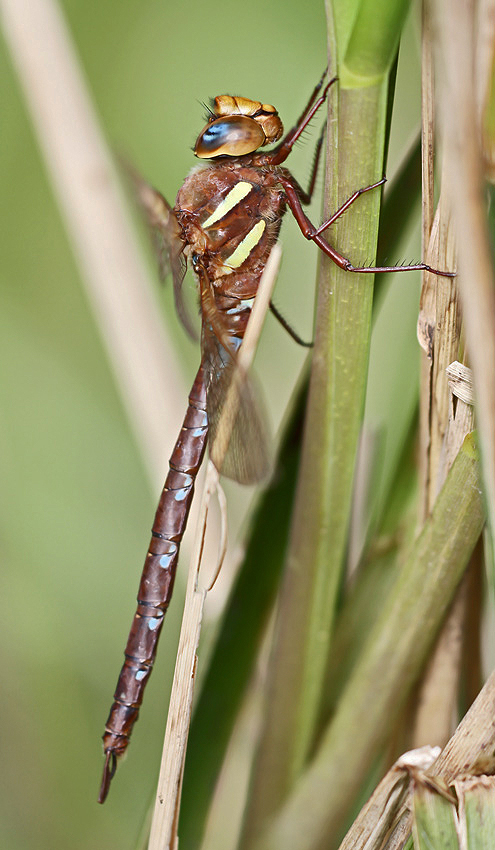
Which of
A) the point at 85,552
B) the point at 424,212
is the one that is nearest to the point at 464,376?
the point at 424,212

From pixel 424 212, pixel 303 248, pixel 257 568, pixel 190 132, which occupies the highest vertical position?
pixel 190 132

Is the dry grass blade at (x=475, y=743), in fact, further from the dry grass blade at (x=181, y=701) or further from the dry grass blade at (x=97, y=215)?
the dry grass blade at (x=97, y=215)

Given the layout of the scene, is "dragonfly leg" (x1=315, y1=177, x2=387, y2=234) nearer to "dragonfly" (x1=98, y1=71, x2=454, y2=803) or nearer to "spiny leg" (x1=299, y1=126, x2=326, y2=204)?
"dragonfly" (x1=98, y1=71, x2=454, y2=803)

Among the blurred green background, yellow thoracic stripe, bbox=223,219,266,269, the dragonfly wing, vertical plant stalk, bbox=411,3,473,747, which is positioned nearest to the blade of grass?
the dragonfly wing

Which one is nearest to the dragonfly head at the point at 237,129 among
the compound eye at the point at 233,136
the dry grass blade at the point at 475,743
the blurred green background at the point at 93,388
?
the compound eye at the point at 233,136

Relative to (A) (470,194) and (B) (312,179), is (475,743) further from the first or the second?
(B) (312,179)

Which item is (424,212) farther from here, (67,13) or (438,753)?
(67,13)

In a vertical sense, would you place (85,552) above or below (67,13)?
below
